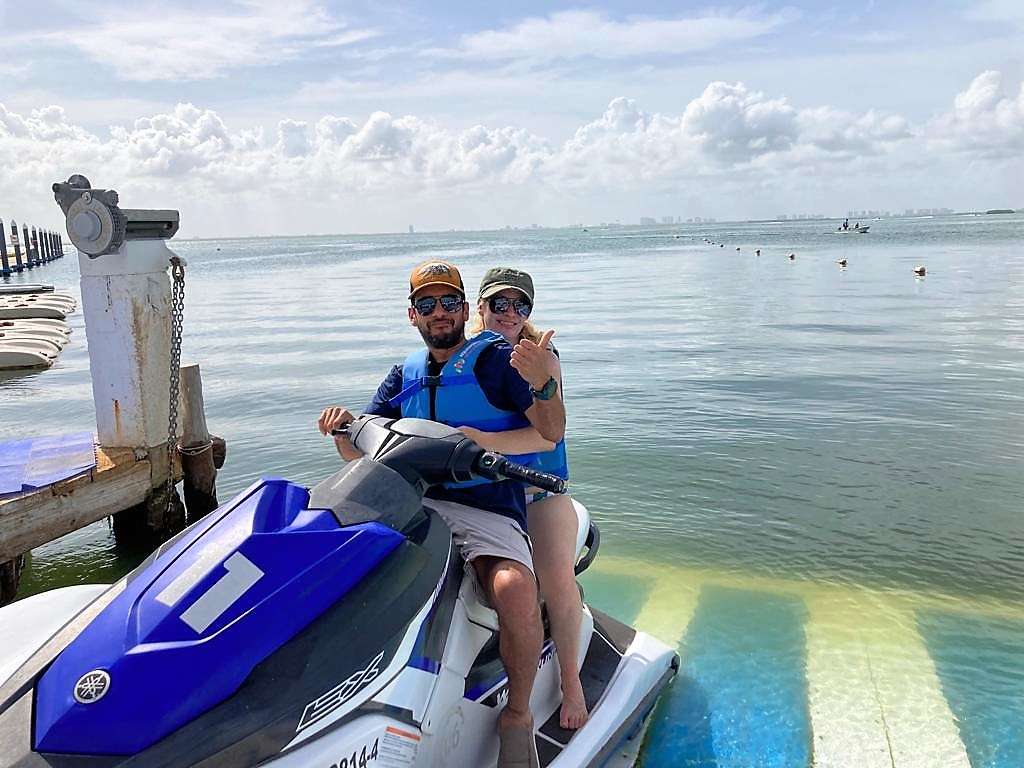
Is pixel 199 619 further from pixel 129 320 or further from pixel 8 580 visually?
pixel 129 320

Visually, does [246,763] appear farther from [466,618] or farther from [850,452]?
[850,452]

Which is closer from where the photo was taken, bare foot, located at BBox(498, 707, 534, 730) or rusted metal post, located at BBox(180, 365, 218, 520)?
bare foot, located at BBox(498, 707, 534, 730)

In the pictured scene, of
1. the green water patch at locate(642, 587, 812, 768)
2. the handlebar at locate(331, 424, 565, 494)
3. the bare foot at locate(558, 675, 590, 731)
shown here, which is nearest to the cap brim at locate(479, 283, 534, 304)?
the handlebar at locate(331, 424, 565, 494)

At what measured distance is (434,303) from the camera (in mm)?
2875

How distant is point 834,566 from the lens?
5.71 m

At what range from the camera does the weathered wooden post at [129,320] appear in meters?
5.57

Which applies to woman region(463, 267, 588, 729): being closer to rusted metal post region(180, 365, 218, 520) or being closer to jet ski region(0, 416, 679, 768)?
jet ski region(0, 416, 679, 768)

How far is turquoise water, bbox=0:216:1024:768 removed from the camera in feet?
A: 12.9

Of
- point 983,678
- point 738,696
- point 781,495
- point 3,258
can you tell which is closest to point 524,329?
point 738,696

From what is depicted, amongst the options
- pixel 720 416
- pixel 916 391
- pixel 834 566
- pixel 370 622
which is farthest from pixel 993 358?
pixel 370 622

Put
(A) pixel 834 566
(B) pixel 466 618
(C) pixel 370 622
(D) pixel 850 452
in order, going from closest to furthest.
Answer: (C) pixel 370 622 → (B) pixel 466 618 → (A) pixel 834 566 → (D) pixel 850 452

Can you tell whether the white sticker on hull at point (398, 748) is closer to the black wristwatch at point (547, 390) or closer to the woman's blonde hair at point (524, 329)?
the black wristwatch at point (547, 390)

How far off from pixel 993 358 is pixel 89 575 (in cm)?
1275

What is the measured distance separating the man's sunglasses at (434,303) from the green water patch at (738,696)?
7.05 ft
